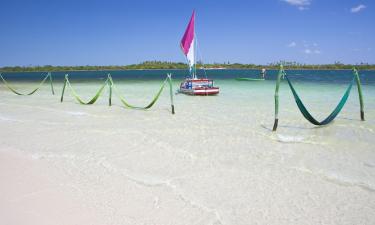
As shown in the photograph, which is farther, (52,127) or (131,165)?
(52,127)

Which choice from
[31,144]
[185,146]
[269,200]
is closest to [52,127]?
[31,144]

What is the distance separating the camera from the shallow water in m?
4.27

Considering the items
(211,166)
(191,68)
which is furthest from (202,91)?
(211,166)

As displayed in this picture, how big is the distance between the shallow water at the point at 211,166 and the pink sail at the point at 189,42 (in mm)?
8362

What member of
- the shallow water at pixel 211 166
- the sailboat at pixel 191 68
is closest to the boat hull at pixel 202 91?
the sailboat at pixel 191 68

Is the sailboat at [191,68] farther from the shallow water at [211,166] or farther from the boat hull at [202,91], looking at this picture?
the shallow water at [211,166]

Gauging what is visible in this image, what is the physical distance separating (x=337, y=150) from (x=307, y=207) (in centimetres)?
363

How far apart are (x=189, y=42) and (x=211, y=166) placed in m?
13.8

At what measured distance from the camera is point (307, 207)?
438cm

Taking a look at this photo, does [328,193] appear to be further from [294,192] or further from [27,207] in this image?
[27,207]

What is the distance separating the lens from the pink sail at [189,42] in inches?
737

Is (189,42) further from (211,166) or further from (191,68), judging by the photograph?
(211,166)

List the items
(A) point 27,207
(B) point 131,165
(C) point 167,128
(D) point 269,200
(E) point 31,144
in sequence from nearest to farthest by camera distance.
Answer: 1. (A) point 27,207
2. (D) point 269,200
3. (B) point 131,165
4. (E) point 31,144
5. (C) point 167,128

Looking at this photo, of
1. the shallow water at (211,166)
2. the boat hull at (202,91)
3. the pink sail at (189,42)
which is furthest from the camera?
the boat hull at (202,91)
